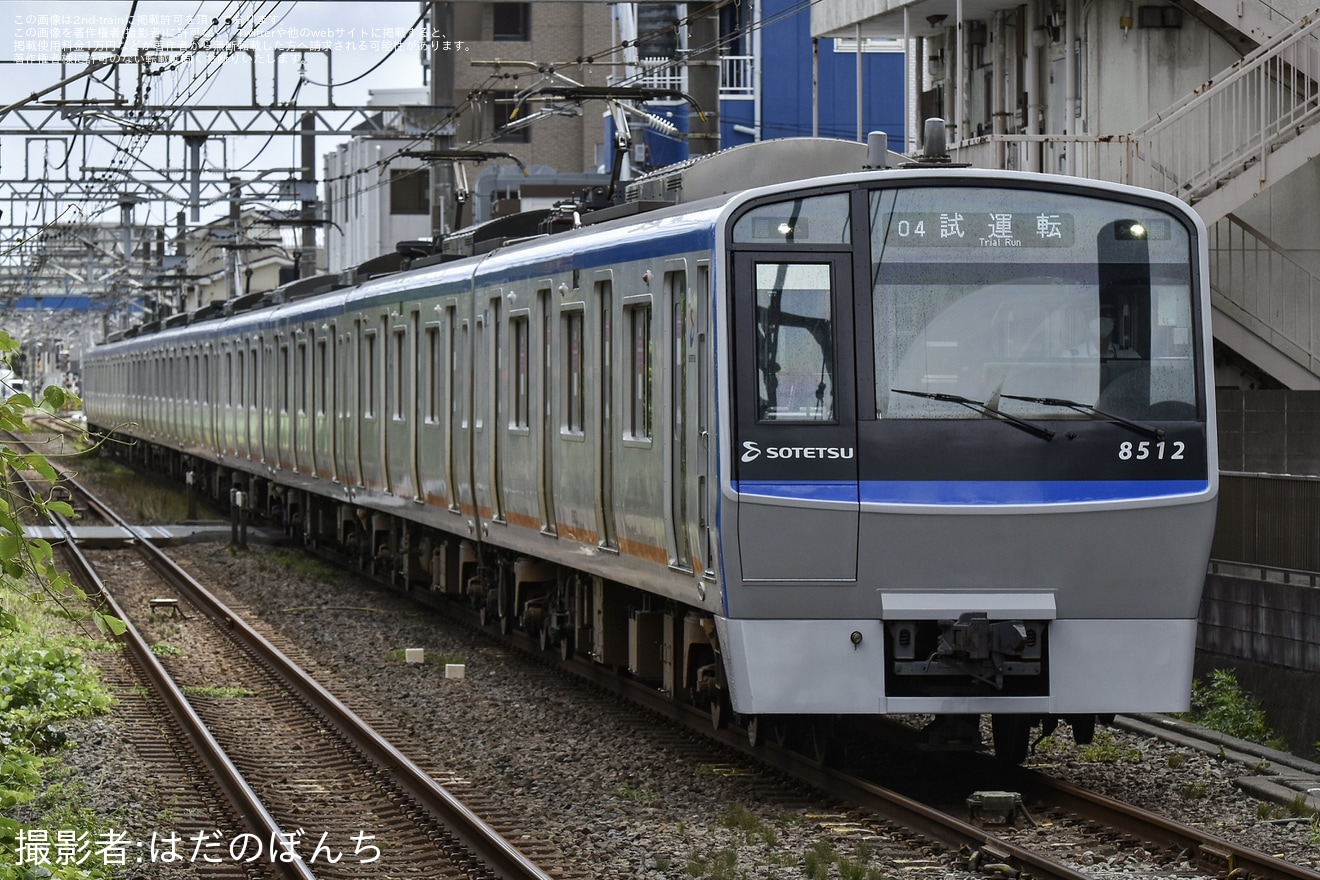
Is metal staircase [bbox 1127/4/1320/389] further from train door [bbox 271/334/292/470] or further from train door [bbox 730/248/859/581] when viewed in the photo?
train door [bbox 271/334/292/470]

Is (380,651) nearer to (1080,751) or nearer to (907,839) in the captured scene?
(1080,751)

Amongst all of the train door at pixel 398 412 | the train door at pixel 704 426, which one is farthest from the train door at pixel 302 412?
the train door at pixel 704 426

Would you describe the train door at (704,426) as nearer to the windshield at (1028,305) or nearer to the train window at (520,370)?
the windshield at (1028,305)

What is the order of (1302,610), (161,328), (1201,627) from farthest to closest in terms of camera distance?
(161,328) < (1201,627) < (1302,610)

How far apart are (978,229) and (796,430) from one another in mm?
1142

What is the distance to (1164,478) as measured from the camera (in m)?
8.27

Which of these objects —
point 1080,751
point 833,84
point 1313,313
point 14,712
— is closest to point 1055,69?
point 1313,313

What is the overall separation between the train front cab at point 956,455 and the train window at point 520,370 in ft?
13.0

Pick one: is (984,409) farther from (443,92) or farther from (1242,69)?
(443,92)

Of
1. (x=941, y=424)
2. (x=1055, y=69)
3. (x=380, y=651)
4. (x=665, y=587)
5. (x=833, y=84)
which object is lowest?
(x=380, y=651)

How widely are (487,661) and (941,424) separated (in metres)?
6.07

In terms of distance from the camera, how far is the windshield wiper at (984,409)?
26.8ft

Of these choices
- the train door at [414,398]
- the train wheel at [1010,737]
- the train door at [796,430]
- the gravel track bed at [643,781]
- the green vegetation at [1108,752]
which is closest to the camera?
the gravel track bed at [643,781]

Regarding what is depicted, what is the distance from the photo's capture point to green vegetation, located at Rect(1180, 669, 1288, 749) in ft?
33.4
